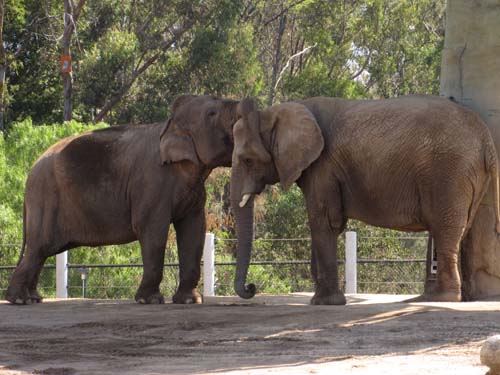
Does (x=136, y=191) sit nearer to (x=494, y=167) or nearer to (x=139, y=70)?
(x=494, y=167)

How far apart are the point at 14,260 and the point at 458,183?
11729mm

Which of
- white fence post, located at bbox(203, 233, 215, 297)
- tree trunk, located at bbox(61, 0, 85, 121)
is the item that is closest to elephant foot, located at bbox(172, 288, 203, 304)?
white fence post, located at bbox(203, 233, 215, 297)

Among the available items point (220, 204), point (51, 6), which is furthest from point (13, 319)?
point (51, 6)

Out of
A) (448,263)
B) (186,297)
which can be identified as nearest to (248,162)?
(186,297)

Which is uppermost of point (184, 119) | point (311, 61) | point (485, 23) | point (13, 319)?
point (311, 61)

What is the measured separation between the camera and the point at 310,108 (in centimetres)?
1216

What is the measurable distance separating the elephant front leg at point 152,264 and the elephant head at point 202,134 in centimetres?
79

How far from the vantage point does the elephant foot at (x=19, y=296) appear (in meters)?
13.2

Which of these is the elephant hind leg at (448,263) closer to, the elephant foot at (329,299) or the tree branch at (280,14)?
the elephant foot at (329,299)

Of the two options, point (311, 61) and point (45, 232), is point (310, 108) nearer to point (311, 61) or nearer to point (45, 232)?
point (45, 232)

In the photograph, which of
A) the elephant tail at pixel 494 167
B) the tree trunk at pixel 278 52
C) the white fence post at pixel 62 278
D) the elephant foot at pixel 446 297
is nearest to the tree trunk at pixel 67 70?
the tree trunk at pixel 278 52

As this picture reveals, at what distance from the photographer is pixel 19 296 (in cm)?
1328

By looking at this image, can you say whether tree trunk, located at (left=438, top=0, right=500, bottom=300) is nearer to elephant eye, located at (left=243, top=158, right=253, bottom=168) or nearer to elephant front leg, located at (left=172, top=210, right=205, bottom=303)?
elephant eye, located at (left=243, top=158, right=253, bottom=168)

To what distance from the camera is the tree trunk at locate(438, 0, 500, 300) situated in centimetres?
1211
